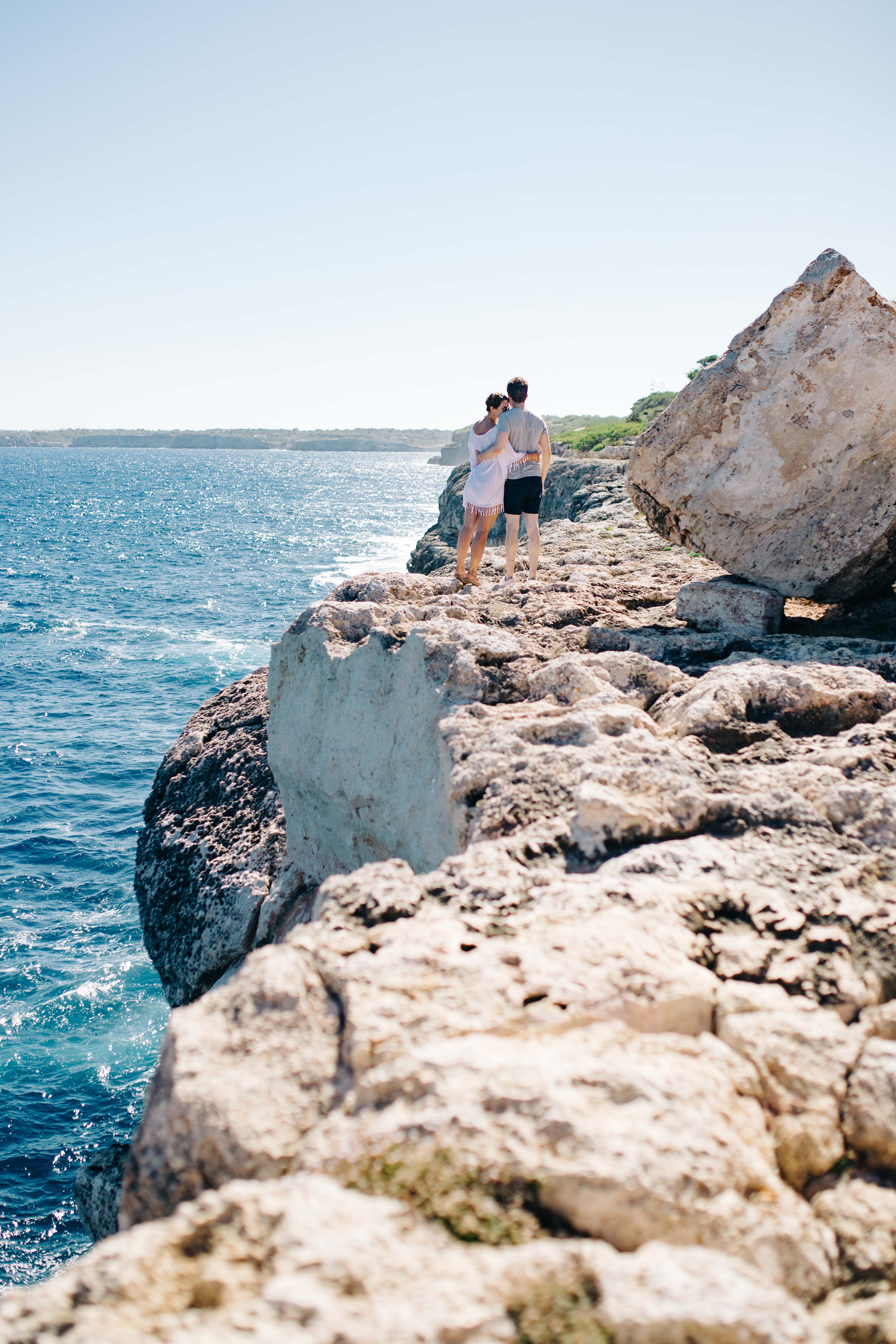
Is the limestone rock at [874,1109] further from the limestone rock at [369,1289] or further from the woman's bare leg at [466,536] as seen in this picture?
the woman's bare leg at [466,536]

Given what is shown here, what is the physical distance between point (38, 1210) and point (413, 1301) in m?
10.5

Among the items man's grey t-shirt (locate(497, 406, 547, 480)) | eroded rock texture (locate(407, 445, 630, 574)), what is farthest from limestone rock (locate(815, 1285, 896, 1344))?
eroded rock texture (locate(407, 445, 630, 574))

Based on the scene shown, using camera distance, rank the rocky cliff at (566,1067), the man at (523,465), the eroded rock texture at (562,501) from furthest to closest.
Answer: the eroded rock texture at (562,501) → the man at (523,465) → the rocky cliff at (566,1067)

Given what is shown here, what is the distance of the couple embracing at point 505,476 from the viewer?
27.5 feet

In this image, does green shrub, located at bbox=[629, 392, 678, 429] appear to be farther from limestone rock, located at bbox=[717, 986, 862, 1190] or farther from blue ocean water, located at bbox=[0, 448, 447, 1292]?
limestone rock, located at bbox=[717, 986, 862, 1190]

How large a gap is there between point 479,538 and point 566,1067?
6541 mm

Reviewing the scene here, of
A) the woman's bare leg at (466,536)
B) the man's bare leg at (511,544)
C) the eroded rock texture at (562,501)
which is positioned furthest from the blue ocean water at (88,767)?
the man's bare leg at (511,544)

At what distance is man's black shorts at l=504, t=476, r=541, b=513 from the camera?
8516mm

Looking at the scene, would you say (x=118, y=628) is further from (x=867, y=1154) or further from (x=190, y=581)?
(x=867, y=1154)

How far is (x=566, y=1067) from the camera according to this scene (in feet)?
8.03

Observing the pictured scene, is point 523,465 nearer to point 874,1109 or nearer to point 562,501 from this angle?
point 874,1109

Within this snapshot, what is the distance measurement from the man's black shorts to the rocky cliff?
3658 millimetres

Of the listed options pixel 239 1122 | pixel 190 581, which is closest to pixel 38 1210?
pixel 239 1122

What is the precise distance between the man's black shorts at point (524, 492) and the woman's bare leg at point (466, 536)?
37 cm
